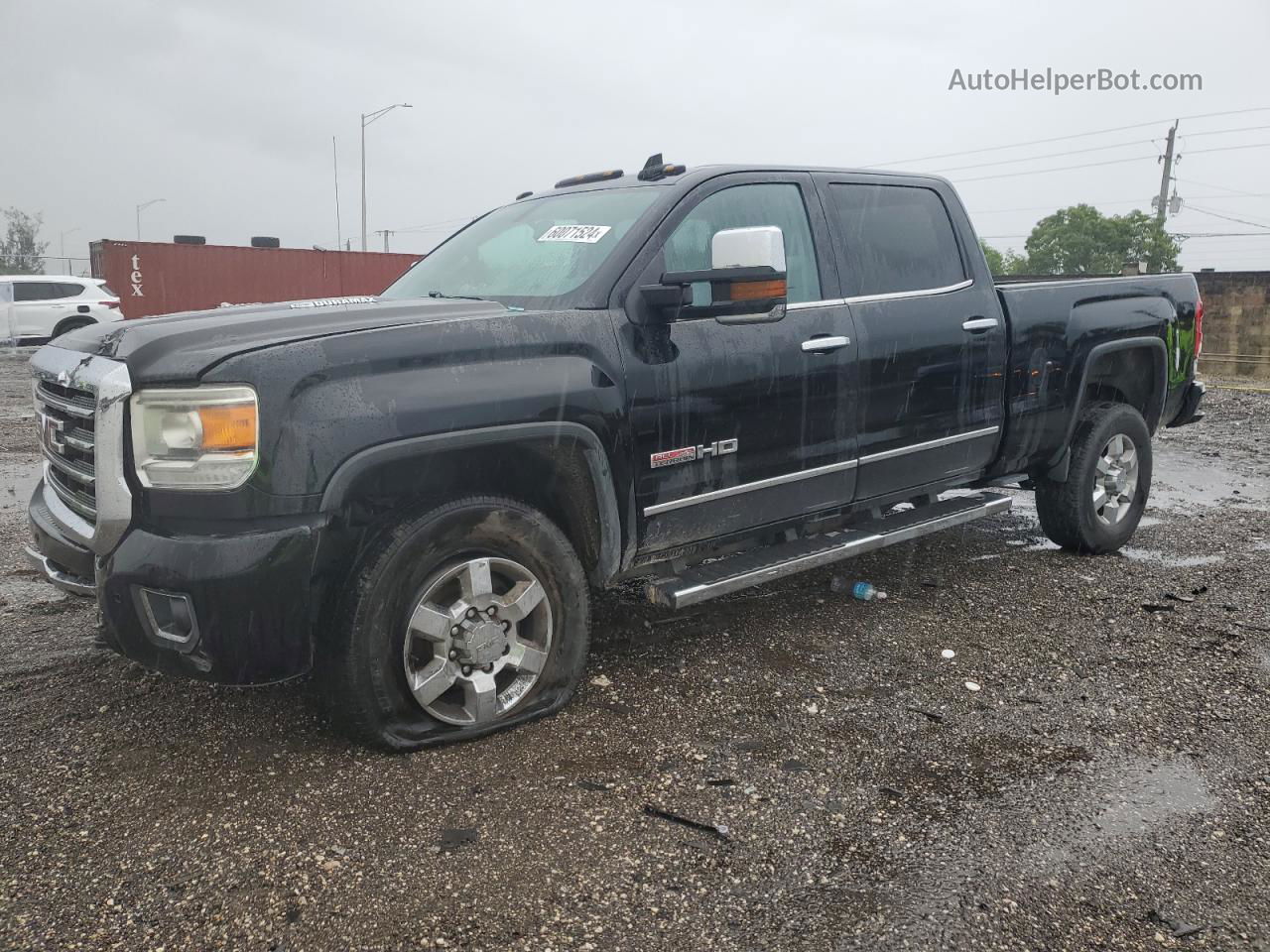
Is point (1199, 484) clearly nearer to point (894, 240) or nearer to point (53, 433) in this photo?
point (894, 240)

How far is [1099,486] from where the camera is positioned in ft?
17.9

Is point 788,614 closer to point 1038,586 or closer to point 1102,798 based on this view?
point 1038,586

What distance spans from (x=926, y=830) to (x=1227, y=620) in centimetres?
258

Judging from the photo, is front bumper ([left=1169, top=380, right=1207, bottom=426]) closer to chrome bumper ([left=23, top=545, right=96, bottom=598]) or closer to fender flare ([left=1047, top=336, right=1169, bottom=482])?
fender flare ([left=1047, top=336, right=1169, bottom=482])

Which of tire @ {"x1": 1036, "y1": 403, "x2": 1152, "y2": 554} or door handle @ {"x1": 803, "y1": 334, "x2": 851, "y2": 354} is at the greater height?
door handle @ {"x1": 803, "y1": 334, "x2": 851, "y2": 354}

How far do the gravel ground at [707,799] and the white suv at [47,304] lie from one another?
17.5m

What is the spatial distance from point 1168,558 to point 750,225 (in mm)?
3277

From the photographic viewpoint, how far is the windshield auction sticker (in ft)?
12.1

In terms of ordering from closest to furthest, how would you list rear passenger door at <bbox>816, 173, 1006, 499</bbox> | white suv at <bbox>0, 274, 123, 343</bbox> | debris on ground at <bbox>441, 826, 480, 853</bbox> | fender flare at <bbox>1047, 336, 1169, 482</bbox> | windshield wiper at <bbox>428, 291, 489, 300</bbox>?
1. debris on ground at <bbox>441, 826, 480, 853</bbox>
2. windshield wiper at <bbox>428, 291, 489, 300</bbox>
3. rear passenger door at <bbox>816, 173, 1006, 499</bbox>
4. fender flare at <bbox>1047, 336, 1169, 482</bbox>
5. white suv at <bbox>0, 274, 123, 343</bbox>

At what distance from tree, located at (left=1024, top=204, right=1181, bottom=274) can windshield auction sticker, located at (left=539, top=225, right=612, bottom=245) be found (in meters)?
69.2

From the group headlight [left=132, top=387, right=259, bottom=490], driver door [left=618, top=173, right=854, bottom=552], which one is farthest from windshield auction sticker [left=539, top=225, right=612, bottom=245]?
headlight [left=132, top=387, right=259, bottom=490]

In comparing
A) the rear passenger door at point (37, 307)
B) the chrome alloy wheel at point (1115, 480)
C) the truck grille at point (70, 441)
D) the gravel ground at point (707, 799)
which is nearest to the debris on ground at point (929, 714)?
the gravel ground at point (707, 799)

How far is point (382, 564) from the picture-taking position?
2881mm

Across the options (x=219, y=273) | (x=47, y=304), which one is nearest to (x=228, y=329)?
(x=47, y=304)
